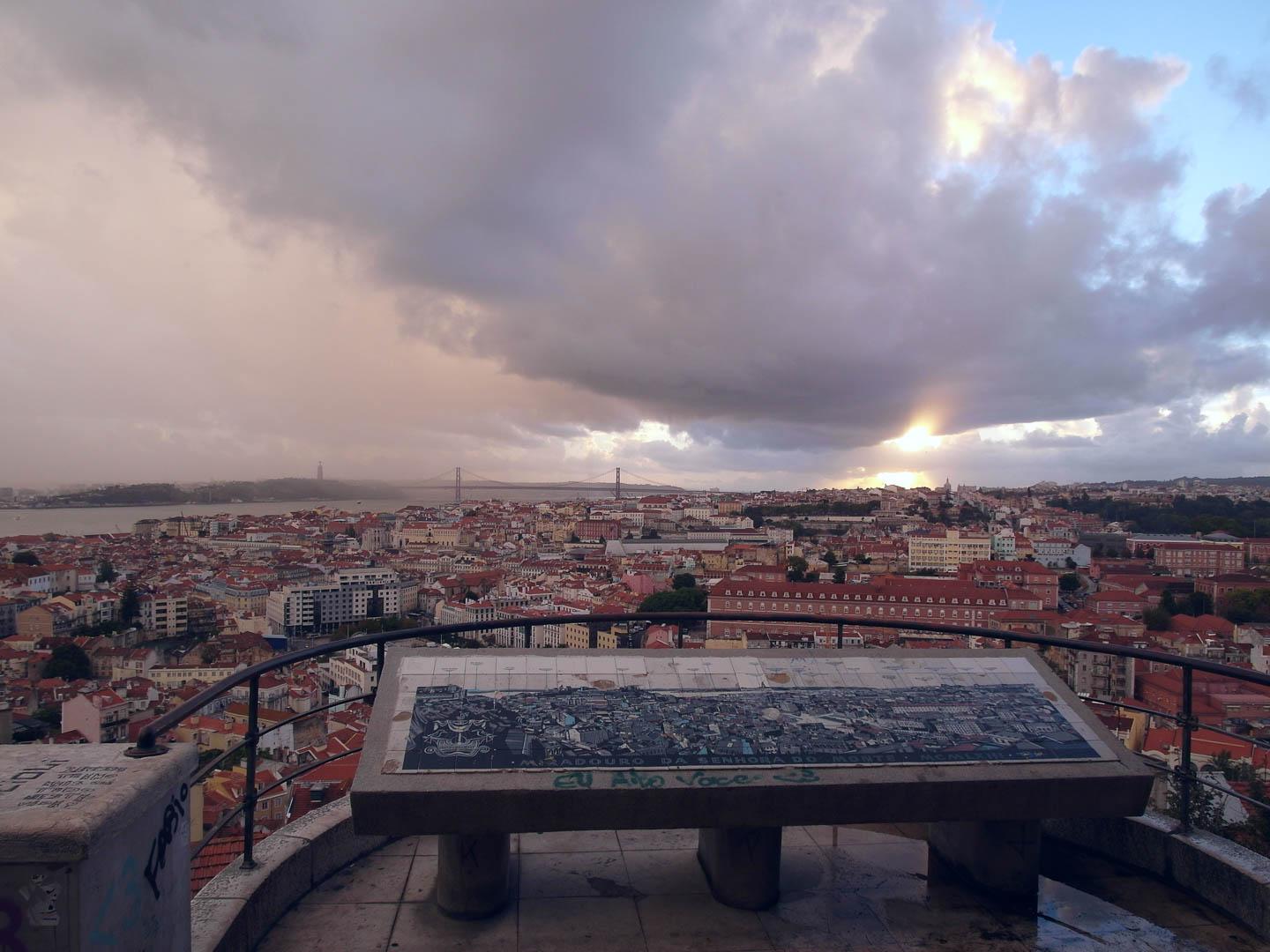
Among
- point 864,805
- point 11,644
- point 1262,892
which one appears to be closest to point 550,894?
point 864,805

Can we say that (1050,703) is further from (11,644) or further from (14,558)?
(14,558)

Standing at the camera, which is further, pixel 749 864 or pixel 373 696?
pixel 373 696

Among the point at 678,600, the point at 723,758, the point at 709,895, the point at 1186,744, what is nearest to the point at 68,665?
the point at 678,600

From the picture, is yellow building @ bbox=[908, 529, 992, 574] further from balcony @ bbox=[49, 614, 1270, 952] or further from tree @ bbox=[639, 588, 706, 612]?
balcony @ bbox=[49, 614, 1270, 952]

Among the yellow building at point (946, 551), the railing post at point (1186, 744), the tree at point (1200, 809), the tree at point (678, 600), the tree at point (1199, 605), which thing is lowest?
the tree at point (678, 600)

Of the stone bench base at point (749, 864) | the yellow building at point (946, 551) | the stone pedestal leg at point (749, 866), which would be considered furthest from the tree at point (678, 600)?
the stone pedestal leg at point (749, 866)

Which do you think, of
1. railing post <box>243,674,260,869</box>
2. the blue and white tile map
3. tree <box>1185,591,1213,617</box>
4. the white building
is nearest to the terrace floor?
railing post <box>243,674,260,869</box>

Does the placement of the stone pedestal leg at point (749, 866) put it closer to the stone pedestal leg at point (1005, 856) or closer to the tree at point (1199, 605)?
the stone pedestal leg at point (1005, 856)

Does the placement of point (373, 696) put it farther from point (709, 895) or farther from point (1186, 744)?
point (1186, 744)
